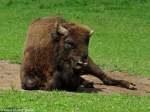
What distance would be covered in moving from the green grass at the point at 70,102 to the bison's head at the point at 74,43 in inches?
40.2

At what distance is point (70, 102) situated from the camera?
913 centimetres

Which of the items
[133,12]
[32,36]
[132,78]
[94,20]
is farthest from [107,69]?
[133,12]

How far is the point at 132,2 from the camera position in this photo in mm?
29922

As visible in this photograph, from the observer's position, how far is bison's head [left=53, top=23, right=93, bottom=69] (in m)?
11.0

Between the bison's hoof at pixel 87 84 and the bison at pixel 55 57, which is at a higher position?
the bison at pixel 55 57

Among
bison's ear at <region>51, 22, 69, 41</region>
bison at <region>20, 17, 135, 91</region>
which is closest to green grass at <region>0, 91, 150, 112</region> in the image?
bison at <region>20, 17, 135, 91</region>

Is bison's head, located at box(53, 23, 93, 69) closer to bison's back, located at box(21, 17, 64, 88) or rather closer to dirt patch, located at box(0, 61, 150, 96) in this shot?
bison's back, located at box(21, 17, 64, 88)

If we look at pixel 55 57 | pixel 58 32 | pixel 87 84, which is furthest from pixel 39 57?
pixel 87 84

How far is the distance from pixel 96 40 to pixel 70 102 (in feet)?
41.1

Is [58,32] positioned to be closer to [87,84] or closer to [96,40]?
[87,84]

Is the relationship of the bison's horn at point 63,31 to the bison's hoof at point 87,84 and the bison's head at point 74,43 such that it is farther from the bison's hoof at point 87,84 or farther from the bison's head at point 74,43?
the bison's hoof at point 87,84

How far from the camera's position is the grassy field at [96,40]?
9.03 m

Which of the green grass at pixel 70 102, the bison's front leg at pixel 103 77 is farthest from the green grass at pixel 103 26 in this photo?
the green grass at pixel 70 102

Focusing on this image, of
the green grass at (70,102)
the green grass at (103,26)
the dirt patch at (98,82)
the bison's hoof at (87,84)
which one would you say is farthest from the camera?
the green grass at (103,26)
